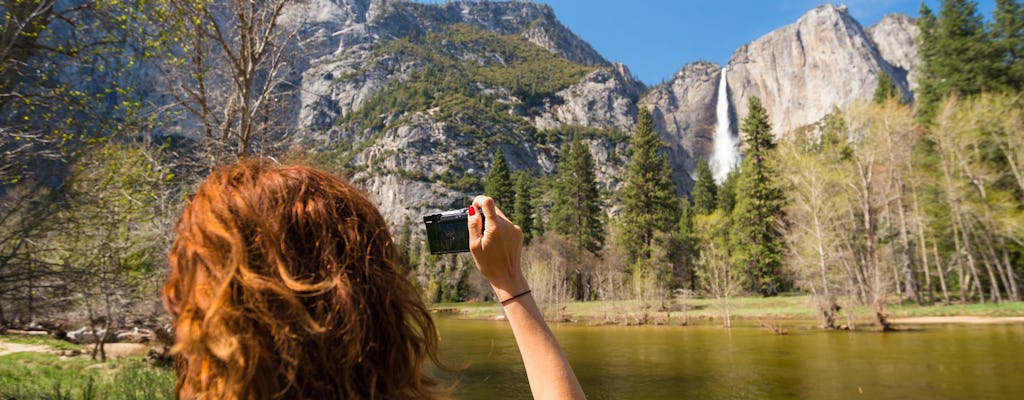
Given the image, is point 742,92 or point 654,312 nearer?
point 654,312

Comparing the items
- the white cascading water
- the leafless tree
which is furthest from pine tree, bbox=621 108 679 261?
the white cascading water

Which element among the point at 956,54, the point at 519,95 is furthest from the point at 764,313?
the point at 519,95

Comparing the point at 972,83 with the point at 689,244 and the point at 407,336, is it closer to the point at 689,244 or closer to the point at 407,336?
the point at 689,244

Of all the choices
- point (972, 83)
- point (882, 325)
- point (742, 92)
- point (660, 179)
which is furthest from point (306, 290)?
point (742, 92)

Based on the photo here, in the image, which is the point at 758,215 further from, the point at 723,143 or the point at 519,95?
the point at 519,95

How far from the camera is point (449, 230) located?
1.56 m

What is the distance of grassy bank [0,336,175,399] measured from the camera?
23.0 ft

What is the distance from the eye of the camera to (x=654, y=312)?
28406 mm

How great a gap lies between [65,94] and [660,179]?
158 feet

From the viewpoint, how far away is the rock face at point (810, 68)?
12575 centimetres

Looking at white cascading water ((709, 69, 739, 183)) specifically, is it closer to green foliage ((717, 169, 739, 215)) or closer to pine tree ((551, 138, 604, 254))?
green foliage ((717, 169, 739, 215))

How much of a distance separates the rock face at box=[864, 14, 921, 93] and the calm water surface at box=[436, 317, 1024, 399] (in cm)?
13807

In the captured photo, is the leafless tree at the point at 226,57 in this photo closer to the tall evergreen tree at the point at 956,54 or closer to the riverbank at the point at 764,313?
the riverbank at the point at 764,313

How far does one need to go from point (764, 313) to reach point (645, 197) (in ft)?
77.8
